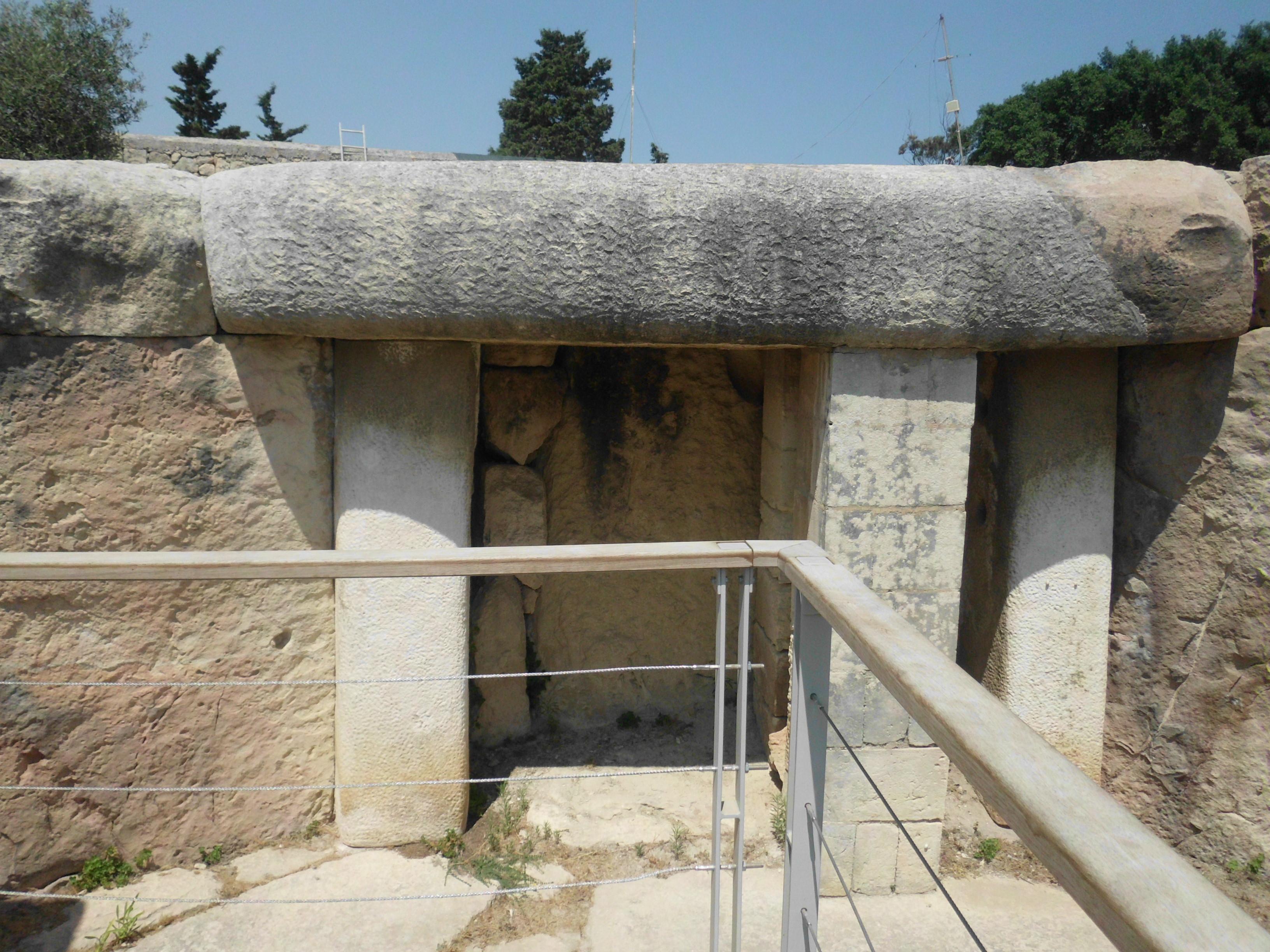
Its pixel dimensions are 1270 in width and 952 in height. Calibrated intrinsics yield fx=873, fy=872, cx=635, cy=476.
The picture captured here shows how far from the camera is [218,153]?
23.5 feet

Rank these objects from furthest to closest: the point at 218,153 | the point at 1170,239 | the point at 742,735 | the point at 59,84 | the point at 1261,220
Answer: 1. the point at 59,84
2. the point at 218,153
3. the point at 1261,220
4. the point at 1170,239
5. the point at 742,735

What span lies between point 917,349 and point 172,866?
3.15 m

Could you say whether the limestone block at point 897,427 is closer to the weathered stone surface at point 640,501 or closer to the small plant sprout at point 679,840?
the weathered stone surface at point 640,501

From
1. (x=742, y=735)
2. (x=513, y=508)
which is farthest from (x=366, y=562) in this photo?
(x=513, y=508)

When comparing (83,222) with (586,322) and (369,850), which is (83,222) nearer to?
(586,322)

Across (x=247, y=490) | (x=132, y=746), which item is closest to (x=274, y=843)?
(x=132, y=746)

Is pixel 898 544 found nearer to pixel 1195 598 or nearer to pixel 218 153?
pixel 1195 598

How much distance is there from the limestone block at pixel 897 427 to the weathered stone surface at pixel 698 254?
12 cm

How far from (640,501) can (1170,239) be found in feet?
7.77

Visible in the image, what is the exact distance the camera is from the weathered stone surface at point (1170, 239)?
278 centimetres

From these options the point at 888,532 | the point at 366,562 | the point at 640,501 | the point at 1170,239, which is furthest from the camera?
the point at 640,501

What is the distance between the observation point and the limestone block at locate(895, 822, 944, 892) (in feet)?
10.5

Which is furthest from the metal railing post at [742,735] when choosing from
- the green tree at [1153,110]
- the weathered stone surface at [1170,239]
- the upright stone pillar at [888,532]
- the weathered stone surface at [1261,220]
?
the green tree at [1153,110]

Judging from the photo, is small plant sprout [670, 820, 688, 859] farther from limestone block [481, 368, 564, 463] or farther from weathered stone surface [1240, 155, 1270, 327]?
weathered stone surface [1240, 155, 1270, 327]
